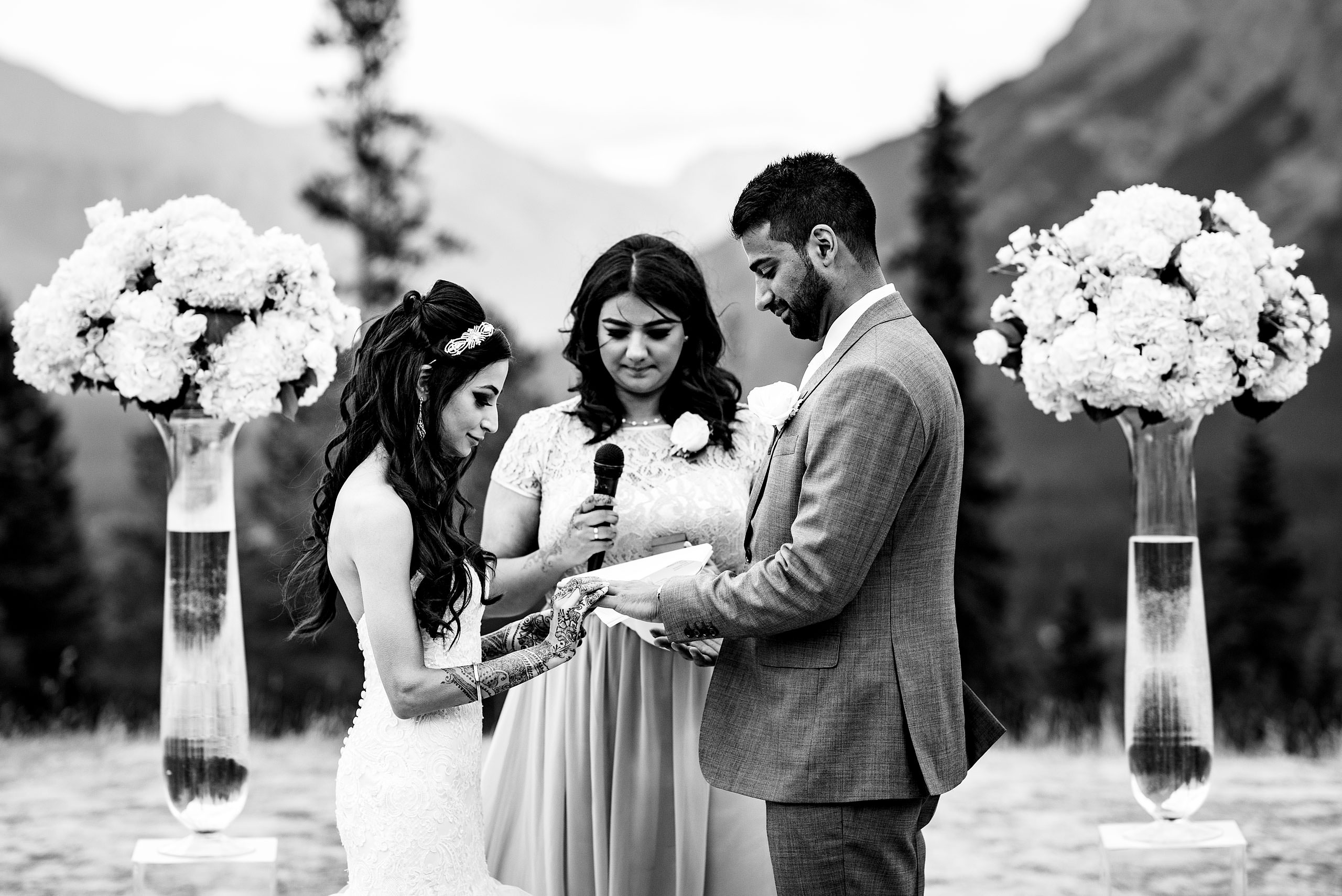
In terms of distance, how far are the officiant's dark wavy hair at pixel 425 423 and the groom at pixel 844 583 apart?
40 cm

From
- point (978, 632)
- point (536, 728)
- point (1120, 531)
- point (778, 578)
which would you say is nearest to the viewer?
point (778, 578)

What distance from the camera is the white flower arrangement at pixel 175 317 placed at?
3.53 meters

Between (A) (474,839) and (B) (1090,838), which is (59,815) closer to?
(A) (474,839)

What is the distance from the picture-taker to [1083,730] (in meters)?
7.14

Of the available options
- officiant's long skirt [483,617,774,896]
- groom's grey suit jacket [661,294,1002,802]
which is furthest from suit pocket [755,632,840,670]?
officiant's long skirt [483,617,774,896]

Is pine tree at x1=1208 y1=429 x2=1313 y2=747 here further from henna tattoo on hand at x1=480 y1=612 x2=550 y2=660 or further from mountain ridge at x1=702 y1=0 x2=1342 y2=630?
henna tattoo on hand at x1=480 y1=612 x2=550 y2=660

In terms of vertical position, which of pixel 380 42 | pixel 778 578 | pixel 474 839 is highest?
pixel 380 42

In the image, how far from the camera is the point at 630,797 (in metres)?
3.14

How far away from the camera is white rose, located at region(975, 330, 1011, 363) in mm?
3742

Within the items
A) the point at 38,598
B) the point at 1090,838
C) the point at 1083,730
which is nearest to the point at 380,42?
the point at 38,598

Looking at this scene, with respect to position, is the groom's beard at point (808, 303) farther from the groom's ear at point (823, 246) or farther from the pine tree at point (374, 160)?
the pine tree at point (374, 160)

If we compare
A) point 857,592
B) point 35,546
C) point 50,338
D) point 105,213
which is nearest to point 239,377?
point 50,338

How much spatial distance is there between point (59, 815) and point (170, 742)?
7.30 feet

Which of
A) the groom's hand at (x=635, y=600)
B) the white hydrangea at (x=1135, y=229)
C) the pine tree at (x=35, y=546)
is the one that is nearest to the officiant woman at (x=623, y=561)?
the groom's hand at (x=635, y=600)
